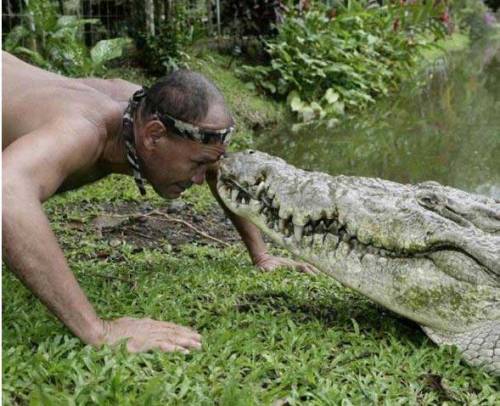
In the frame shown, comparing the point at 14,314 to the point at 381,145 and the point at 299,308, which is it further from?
the point at 381,145

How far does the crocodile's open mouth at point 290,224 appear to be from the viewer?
2.96 m

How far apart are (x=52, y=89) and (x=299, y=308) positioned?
4.55ft

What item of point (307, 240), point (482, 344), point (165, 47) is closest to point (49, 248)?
point (307, 240)

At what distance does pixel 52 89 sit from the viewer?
3.16 metres

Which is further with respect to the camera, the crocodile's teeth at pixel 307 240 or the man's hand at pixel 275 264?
the man's hand at pixel 275 264

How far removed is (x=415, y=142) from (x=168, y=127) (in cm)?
686

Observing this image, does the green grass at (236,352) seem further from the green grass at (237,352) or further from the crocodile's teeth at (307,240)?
the crocodile's teeth at (307,240)

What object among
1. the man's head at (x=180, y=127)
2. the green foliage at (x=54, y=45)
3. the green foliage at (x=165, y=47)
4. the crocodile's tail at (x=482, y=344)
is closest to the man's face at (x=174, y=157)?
the man's head at (x=180, y=127)

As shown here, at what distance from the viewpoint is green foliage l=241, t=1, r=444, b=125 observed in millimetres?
10922

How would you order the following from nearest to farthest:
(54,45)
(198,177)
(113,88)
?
(198,177)
(113,88)
(54,45)

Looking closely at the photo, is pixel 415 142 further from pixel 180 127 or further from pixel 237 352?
pixel 237 352

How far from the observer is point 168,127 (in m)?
3.09

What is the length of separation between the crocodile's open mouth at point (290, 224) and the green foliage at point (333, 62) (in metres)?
7.53

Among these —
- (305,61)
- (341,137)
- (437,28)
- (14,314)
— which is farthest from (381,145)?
(437,28)
